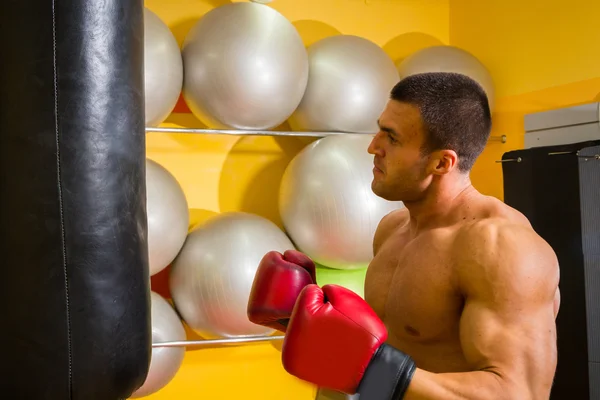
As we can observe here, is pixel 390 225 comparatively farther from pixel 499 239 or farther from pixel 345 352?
pixel 345 352

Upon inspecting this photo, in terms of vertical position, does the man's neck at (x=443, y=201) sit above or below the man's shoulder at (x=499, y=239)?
above

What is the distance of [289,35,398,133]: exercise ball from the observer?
284 cm

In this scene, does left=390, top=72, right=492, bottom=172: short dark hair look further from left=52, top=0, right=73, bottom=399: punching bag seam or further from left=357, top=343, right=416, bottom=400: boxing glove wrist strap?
left=52, top=0, right=73, bottom=399: punching bag seam

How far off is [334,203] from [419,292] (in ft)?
3.93

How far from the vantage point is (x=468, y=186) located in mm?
1599

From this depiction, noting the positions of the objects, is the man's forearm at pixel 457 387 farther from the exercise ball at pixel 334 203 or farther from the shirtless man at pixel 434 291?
the exercise ball at pixel 334 203

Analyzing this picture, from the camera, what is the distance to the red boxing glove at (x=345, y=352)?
1.20 meters

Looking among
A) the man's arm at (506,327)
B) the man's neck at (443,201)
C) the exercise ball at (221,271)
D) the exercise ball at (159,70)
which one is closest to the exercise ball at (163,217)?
the exercise ball at (221,271)

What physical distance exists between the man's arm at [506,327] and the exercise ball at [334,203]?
132 centimetres

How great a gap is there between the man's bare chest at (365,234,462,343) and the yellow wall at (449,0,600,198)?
1603 mm

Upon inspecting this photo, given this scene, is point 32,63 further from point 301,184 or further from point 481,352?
point 301,184

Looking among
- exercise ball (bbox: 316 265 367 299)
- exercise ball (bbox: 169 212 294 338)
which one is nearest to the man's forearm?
exercise ball (bbox: 169 212 294 338)

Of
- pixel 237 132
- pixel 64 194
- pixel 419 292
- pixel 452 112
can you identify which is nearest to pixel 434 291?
pixel 419 292

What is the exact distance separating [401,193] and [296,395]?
1.94 metres
